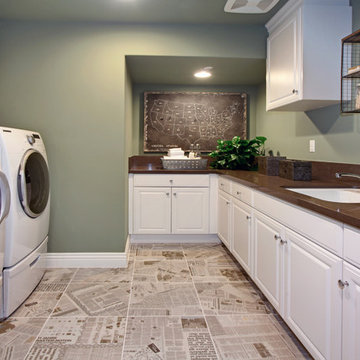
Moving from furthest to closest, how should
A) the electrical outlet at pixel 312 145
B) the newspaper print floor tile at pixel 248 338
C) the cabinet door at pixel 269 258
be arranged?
1. the electrical outlet at pixel 312 145
2. the cabinet door at pixel 269 258
3. the newspaper print floor tile at pixel 248 338

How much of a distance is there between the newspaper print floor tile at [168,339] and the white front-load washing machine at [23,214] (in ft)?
2.64

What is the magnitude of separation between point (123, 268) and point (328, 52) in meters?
2.39

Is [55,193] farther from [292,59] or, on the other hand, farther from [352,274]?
[352,274]

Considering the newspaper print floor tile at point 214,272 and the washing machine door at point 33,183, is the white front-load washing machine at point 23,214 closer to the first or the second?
the washing machine door at point 33,183

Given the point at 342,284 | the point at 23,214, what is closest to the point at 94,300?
the point at 23,214

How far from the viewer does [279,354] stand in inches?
65.5

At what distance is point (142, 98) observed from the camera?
13.4ft

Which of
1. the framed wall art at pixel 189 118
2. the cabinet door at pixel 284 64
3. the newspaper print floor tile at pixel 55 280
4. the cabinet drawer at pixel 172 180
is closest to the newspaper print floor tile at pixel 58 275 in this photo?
the newspaper print floor tile at pixel 55 280

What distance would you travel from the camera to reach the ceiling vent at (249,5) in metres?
2.21

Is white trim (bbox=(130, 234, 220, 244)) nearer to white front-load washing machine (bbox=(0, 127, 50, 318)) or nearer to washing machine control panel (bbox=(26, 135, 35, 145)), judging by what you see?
white front-load washing machine (bbox=(0, 127, 50, 318))

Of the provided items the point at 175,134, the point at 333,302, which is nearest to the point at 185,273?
the point at 333,302

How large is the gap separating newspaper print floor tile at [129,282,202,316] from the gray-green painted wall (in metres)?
1.47

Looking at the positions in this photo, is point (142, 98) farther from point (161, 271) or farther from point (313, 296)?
point (313, 296)

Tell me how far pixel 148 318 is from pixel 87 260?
1.11 meters
